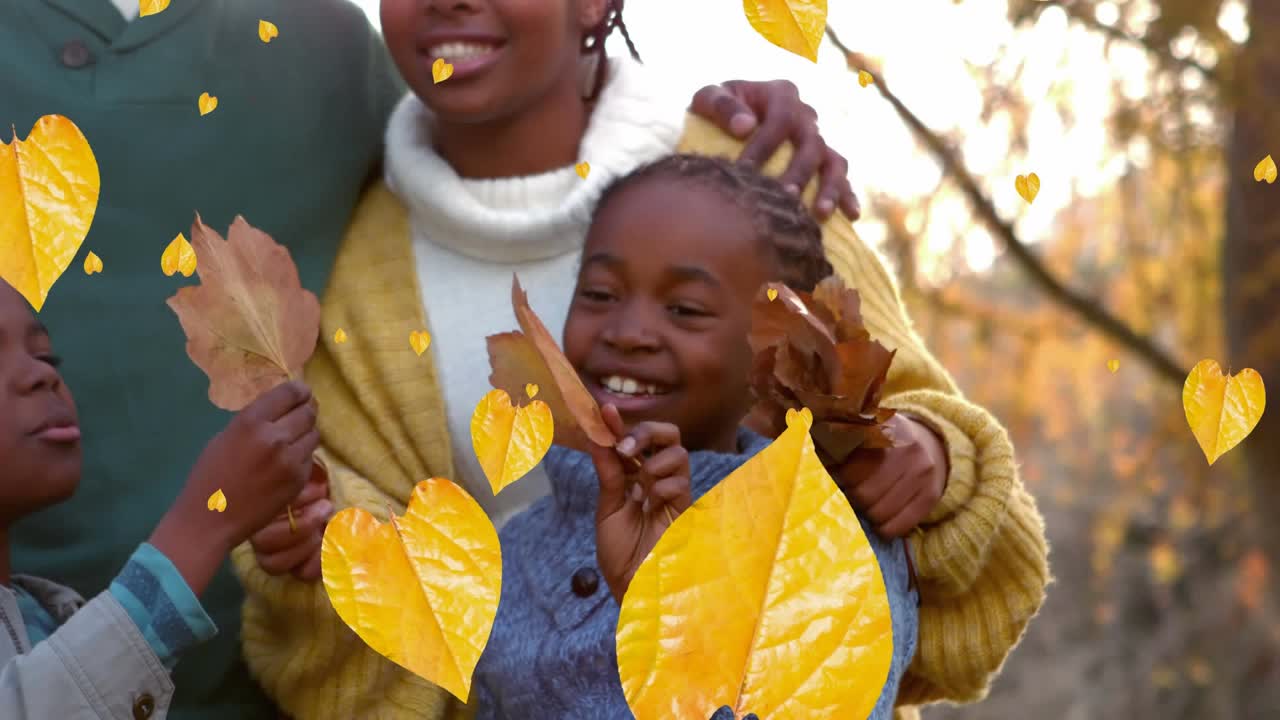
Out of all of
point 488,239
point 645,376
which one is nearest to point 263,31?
point 488,239

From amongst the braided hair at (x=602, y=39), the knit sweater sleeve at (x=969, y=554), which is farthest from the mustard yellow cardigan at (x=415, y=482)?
the braided hair at (x=602, y=39)

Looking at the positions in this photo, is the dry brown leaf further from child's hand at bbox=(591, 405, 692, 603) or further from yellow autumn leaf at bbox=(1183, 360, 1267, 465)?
yellow autumn leaf at bbox=(1183, 360, 1267, 465)

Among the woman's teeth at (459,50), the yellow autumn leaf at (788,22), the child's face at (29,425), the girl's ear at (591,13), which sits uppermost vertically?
the yellow autumn leaf at (788,22)

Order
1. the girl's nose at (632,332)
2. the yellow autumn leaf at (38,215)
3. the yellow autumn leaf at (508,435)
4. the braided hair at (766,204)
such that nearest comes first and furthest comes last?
1. the yellow autumn leaf at (38,215)
2. the yellow autumn leaf at (508,435)
3. the girl's nose at (632,332)
4. the braided hair at (766,204)

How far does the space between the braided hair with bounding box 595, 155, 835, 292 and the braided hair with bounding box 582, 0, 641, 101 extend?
0.69 feet

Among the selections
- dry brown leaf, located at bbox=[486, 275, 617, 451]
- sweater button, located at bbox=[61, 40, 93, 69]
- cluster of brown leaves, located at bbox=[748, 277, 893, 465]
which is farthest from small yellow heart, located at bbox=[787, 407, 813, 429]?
sweater button, located at bbox=[61, 40, 93, 69]

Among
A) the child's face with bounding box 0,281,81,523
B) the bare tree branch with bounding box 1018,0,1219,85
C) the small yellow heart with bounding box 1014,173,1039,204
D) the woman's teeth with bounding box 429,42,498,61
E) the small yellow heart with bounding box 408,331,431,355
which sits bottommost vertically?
the bare tree branch with bounding box 1018,0,1219,85

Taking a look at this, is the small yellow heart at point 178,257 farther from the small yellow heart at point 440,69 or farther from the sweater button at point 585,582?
the sweater button at point 585,582

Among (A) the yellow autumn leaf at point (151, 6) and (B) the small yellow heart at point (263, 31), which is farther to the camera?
(B) the small yellow heart at point (263, 31)

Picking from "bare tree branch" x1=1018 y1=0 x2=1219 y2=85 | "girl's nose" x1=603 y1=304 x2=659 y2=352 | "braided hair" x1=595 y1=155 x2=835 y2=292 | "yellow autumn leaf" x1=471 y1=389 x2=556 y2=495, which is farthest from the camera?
"bare tree branch" x1=1018 y1=0 x2=1219 y2=85

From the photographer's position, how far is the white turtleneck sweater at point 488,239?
1776 mm

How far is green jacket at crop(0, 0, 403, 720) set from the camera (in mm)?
1692

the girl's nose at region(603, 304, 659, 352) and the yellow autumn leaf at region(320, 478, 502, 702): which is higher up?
the girl's nose at region(603, 304, 659, 352)

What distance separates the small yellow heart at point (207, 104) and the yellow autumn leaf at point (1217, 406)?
3.16 feet
